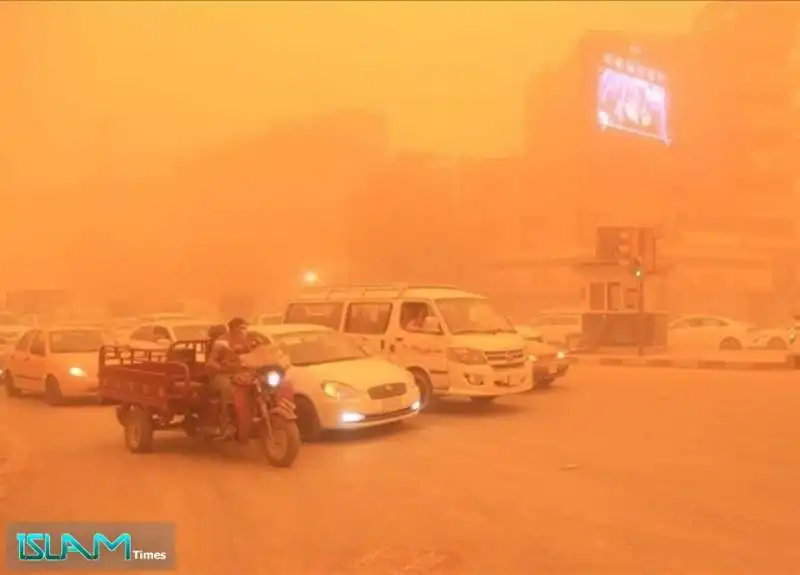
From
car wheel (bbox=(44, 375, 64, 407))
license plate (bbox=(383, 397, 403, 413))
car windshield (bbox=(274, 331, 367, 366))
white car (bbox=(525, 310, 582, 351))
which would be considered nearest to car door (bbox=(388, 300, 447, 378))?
car windshield (bbox=(274, 331, 367, 366))

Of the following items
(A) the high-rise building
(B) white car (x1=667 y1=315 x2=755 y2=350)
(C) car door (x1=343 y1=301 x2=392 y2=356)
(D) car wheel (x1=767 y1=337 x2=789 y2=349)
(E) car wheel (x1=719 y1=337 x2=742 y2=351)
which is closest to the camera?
(C) car door (x1=343 y1=301 x2=392 y2=356)

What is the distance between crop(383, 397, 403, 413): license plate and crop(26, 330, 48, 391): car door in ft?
21.2

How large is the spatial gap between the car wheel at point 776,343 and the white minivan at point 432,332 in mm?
14994

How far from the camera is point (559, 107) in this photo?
4600 cm

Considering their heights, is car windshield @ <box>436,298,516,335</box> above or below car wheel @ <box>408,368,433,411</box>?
above

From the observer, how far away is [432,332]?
1134cm

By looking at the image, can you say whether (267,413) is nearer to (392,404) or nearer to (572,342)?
(392,404)

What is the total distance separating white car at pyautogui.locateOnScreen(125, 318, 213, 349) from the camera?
47.3ft

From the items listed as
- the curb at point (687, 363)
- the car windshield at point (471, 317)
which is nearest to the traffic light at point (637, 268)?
the curb at point (687, 363)

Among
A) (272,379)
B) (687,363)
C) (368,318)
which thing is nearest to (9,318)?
(368,318)

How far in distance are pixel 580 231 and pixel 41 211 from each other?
112ft

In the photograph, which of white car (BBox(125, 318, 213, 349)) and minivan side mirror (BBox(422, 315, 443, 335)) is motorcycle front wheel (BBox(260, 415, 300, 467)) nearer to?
minivan side mirror (BBox(422, 315, 443, 335))

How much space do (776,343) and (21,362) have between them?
20740 millimetres

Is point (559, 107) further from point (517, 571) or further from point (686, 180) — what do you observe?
point (517, 571)
